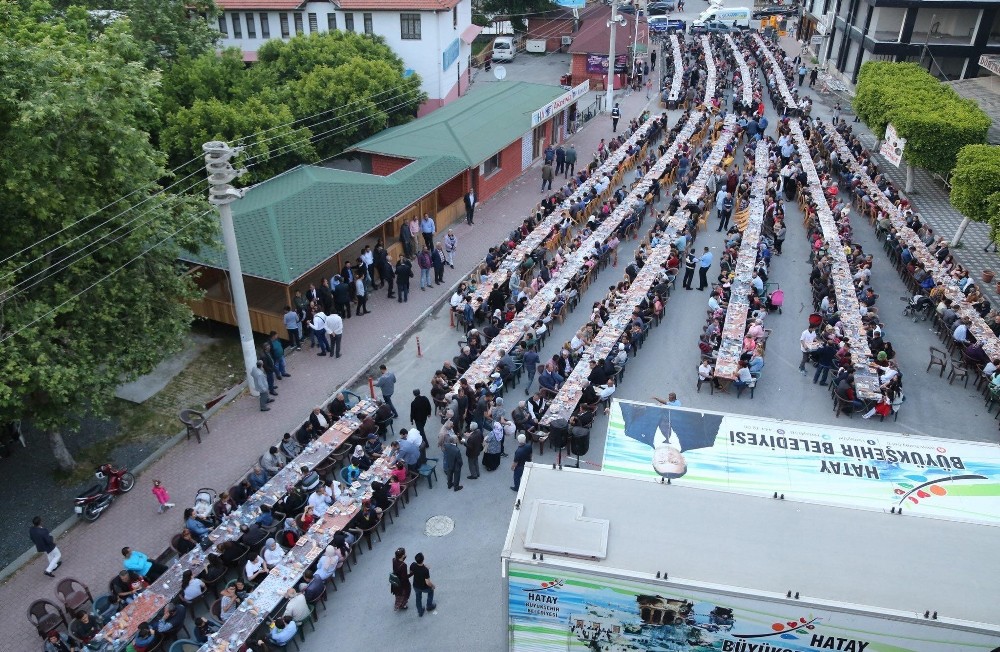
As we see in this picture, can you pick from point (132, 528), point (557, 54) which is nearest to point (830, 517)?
point (132, 528)

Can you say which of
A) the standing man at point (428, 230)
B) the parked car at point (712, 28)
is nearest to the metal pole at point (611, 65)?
the standing man at point (428, 230)

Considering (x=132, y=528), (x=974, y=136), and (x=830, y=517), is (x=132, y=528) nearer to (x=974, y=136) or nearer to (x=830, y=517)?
(x=830, y=517)

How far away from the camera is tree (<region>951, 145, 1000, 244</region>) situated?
22.7 m

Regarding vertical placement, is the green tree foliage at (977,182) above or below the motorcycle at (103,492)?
above

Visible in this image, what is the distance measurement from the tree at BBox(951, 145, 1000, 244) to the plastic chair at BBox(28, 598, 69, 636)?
25.2m

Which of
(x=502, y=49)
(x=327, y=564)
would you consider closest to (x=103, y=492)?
(x=327, y=564)

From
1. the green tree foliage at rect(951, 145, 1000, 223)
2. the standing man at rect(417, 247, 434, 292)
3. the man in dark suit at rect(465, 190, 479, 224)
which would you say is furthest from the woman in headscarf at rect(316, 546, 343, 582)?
the green tree foliage at rect(951, 145, 1000, 223)

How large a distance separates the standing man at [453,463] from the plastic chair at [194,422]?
19.6 ft

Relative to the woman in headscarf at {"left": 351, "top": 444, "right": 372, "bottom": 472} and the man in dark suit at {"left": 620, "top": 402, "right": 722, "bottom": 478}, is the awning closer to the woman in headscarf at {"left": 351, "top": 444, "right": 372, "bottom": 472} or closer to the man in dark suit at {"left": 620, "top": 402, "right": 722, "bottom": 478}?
the woman in headscarf at {"left": 351, "top": 444, "right": 372, "bottom": 472}

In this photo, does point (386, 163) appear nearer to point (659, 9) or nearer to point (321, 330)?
point (321, 330)

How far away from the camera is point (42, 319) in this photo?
1320 cm

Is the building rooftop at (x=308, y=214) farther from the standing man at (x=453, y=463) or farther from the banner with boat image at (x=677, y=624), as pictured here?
the banner with boat image at (x=677, y=624)

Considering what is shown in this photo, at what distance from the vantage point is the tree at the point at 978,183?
74.5ft

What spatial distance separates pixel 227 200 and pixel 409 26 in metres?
24.3
